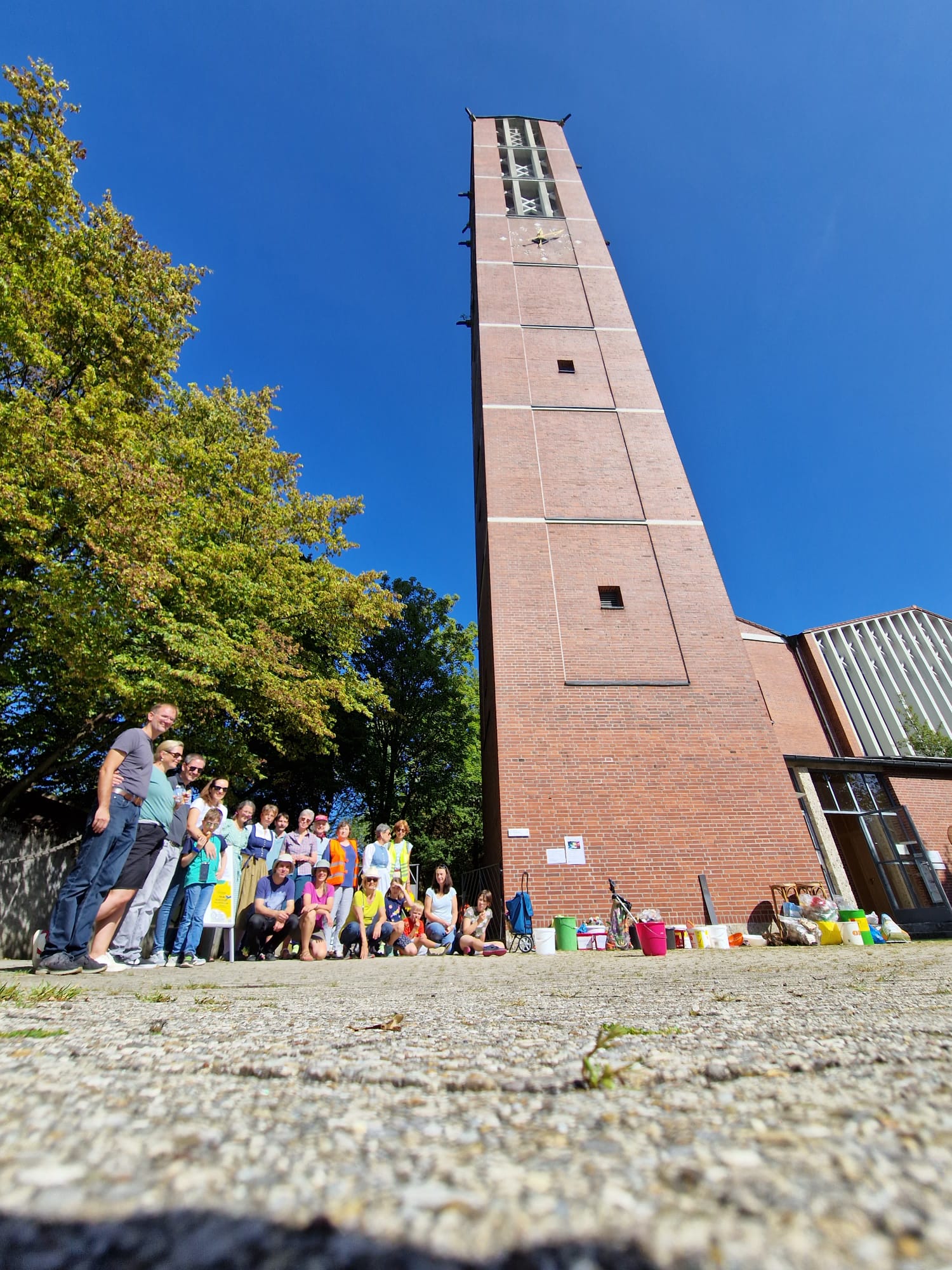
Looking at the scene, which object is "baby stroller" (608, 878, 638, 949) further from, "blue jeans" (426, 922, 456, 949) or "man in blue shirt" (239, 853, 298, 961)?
"man in blue shirt" (239, 853, 298, 961)

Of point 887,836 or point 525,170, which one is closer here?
point 887,836

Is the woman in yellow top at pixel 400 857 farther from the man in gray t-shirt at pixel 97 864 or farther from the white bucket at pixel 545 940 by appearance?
the man in gray t-shirt at pixel 97 864

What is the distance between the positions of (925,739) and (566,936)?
22.0m

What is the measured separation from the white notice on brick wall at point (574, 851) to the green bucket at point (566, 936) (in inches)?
47.0

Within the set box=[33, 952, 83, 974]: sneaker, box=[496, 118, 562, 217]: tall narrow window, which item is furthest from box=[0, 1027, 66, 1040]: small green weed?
box=[496, 118, 562, 217]: tall narrow window

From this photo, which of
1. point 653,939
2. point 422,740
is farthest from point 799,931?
point 422,740

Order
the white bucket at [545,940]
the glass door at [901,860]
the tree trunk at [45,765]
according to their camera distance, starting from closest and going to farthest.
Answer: the white bucket at [545,940] → the tree trunk at [45,765] → the glass door at [901,860]

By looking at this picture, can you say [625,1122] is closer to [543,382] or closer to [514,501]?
[514,501]

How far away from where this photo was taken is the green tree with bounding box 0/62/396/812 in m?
7.43

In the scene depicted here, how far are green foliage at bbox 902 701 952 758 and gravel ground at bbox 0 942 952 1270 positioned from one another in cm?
2702

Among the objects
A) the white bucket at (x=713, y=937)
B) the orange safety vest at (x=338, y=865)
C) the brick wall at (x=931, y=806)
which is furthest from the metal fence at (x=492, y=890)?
the brick wall at (x=931, y=806)

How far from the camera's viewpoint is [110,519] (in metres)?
7.54

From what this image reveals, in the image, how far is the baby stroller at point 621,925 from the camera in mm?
8852

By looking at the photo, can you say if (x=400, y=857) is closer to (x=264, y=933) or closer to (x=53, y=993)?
(x=264, y=933)
